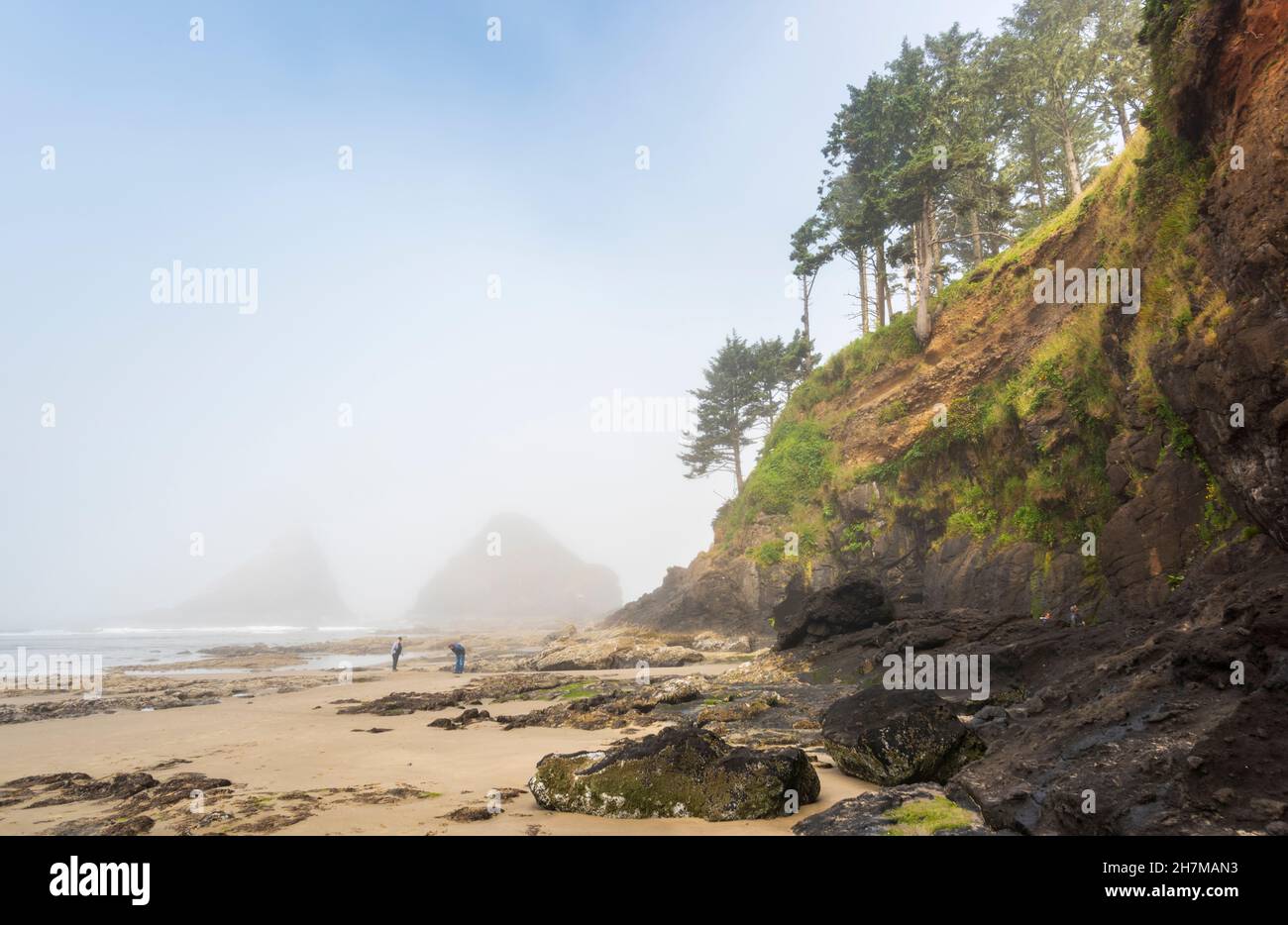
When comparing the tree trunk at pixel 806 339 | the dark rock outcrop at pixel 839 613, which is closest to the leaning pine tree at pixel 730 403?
the tree trunk at pixel 806 339

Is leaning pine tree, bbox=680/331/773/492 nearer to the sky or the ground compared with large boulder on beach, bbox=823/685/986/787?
nearer to the sky

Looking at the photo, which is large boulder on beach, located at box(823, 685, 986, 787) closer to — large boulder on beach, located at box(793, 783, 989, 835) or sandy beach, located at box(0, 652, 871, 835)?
sandy beach, located at box(0, 652, 871, 835)

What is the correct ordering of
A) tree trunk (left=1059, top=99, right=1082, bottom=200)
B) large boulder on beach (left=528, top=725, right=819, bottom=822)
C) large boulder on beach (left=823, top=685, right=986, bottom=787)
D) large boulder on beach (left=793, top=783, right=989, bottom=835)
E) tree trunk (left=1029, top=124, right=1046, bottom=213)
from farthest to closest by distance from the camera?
1. tree trunk (left=1029, top=124, right=1046, bottom=213)
2. tree trunk (left=1059, top=99, right=1082, bottom=200)
3. large boulder on beach (left=823, top=685, right=986, bottom=787)
4. large boulder on beach (left=528, top=725, right=819, bottom=822)
5. large boulder on beach (left=793, top=783, right=989, bottom=835)

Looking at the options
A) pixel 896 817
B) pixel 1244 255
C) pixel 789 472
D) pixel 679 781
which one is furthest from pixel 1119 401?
pixel 789 472

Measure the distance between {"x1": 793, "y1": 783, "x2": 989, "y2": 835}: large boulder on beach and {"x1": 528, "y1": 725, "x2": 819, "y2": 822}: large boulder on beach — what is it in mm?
517

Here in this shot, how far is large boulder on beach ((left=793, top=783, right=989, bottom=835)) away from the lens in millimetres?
5191

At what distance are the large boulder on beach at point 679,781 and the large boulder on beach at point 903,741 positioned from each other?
1.06 metres

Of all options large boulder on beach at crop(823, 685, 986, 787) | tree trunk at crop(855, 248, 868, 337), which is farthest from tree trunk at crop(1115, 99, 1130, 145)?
large boulder on beach at crop(823, 685, 986, 787)

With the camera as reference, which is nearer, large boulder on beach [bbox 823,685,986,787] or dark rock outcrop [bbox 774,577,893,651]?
large boulder on beach [bbox 823,685,986,787]

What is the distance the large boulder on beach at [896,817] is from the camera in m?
5.19

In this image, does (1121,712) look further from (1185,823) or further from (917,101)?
(917,101)
